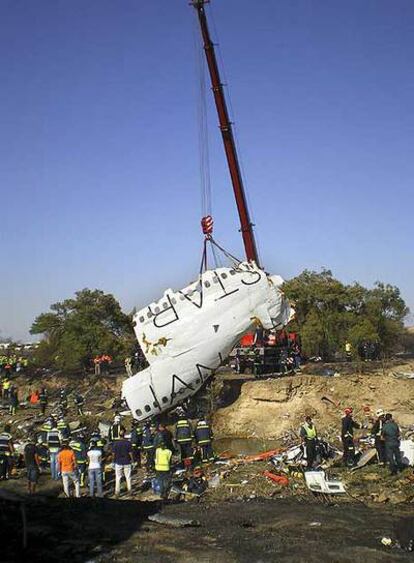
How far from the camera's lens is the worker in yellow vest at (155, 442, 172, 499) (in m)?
13.2

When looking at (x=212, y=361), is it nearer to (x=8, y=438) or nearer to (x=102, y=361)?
(x=8, y=438)

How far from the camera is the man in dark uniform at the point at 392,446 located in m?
14.0

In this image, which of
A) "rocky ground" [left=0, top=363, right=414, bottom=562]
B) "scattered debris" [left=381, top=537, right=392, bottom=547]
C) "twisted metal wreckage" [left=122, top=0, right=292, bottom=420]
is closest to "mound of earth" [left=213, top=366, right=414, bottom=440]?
"rocky ground" [left=0, top=363, right=414, bottom=562]

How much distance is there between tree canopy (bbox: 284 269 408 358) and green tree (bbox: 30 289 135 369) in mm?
12148

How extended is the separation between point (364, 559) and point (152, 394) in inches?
507

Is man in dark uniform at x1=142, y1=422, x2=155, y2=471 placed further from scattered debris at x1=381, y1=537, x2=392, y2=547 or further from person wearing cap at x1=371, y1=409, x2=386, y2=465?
scattered debris at x1=381, y1=537, x2=392, y2=547

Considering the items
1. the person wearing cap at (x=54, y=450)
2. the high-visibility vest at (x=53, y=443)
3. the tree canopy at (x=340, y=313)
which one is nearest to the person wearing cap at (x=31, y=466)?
the person wearing cap at (x=54, y=450)

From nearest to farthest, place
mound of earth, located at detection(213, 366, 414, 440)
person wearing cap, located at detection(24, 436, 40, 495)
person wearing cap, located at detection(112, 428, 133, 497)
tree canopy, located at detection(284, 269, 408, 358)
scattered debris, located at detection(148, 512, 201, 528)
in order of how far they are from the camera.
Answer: scattered debris, located at detection(148, 512, 201, 528) → person wearing cap, located at detection(112, 428, 133, 497) → person wearing cap, located at detection(24, 436, 40, 495) → mound of earth, located at detection(213, 366, 414, 440) → tree canopy, located at detection(284, 269, 408, 358)

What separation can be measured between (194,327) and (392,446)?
353 inches

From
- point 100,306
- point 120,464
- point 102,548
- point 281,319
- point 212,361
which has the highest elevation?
point 100,306

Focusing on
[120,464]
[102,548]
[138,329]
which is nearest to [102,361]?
[138,329]

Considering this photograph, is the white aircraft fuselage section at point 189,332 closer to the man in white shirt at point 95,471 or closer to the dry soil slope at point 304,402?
the dry soil slope at point 304,402

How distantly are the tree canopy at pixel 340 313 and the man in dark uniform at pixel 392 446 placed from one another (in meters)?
16.6

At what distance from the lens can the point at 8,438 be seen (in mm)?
16906
